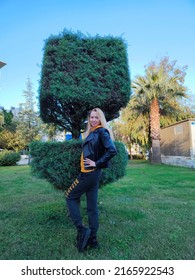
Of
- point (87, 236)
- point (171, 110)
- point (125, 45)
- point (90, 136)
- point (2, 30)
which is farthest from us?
point (171, 110)

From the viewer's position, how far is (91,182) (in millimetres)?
2768

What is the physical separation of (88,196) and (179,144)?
14.7 m

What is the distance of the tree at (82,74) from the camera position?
357 cm

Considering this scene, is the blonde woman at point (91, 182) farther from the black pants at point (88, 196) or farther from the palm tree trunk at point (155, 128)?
the palm tree trunk at point (155, 128)

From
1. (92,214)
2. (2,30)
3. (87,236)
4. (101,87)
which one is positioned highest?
(2,30)

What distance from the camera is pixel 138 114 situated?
19.9 meters

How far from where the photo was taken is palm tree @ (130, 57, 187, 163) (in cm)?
1680

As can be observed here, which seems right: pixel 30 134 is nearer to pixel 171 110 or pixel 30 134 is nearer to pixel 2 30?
pixel 171 110

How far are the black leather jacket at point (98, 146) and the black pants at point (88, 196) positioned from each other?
153 millimetres

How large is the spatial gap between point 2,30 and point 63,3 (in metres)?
1.68

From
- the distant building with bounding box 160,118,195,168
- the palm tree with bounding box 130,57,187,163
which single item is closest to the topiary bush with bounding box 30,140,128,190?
the distant building with bounding box 160,118,195,168

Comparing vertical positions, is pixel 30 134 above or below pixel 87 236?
above

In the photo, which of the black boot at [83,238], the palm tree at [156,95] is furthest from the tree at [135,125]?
the black boot at [83,238]
